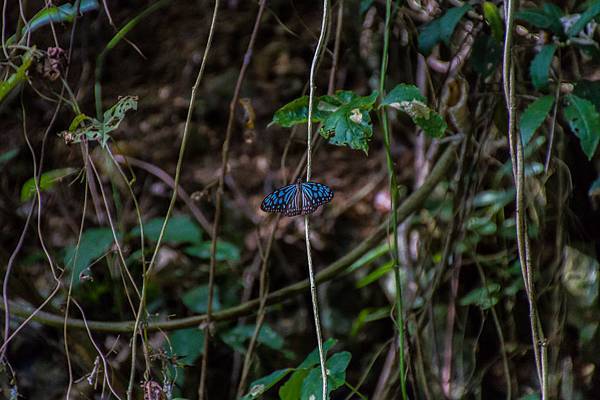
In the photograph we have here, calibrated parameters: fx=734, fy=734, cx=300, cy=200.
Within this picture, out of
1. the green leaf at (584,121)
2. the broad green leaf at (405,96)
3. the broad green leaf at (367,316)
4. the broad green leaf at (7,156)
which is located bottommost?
the broad green leaf at (367,316)

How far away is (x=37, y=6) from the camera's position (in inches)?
112

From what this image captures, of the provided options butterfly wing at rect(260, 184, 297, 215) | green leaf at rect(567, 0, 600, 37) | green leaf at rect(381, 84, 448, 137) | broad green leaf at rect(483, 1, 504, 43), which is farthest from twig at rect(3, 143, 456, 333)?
butterfly wing at rect(260, 184, 297, 215)

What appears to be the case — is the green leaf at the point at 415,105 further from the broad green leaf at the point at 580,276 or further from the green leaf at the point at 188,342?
the green leaf at the point at 188,342

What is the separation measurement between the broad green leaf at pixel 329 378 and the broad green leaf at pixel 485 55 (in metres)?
0.89

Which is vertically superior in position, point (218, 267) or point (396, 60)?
point (396, 60)

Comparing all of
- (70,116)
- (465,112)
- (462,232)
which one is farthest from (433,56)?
(70,116)

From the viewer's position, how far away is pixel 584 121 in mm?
1710

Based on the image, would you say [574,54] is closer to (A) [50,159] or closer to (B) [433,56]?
(B) [433,56]

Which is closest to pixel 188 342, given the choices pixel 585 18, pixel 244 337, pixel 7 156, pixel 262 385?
pixel 244 337

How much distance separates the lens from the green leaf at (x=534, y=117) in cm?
168

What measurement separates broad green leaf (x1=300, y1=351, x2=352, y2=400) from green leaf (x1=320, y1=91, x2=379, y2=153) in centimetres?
47

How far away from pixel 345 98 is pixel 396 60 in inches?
50.0

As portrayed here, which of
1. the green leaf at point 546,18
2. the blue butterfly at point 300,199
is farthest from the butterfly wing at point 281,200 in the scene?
the green leaf at point 546,18

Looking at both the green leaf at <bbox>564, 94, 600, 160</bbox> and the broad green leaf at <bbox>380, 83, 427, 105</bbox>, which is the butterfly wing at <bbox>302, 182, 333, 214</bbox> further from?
the green leaf at <bbox>564, 94, 600, 160</bbox>
